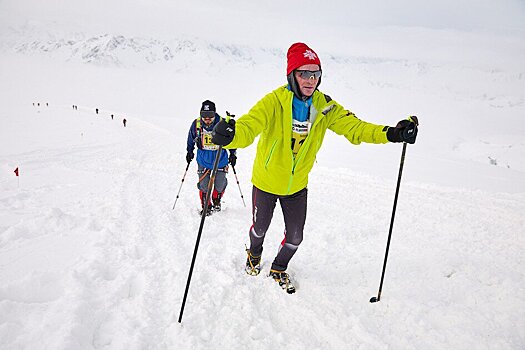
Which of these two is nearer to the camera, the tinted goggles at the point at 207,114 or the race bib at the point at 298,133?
the race bib at the point at 298,133

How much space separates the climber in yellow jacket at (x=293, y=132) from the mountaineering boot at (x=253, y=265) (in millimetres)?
488

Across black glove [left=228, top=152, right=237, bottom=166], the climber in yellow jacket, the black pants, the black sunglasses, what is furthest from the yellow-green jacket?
black glove [left=228, top=152, right=237, bottom=166]

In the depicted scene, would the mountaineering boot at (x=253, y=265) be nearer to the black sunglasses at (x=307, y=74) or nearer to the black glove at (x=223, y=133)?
the black glove at (x=223, y=133)

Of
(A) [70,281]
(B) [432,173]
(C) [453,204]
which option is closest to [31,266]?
(A) [70,281]

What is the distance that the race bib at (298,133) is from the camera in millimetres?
3059

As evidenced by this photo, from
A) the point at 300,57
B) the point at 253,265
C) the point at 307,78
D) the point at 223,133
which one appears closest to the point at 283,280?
the point at 253,265

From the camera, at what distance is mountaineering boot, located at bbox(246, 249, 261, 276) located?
385 centimetres

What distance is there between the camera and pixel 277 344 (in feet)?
9.12

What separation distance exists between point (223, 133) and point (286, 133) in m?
0.76

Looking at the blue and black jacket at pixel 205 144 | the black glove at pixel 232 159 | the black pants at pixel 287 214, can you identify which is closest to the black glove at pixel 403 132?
the black pants at pixel 287 214

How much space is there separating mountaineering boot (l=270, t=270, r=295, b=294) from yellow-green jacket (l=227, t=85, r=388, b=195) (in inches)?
43.8

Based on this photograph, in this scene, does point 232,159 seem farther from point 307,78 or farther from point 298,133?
point 307,78

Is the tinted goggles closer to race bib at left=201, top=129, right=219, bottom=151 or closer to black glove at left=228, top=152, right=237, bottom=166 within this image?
race bib at left=201, top=129, right=219, bottom=151

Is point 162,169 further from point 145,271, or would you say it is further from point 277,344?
point 277,344
